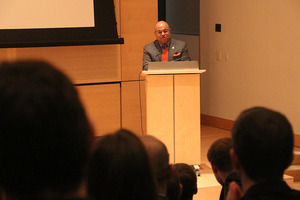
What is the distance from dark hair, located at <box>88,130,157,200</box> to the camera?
0.74 m

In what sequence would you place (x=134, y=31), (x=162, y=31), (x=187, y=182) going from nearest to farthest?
(x=187, y=182) < (x=162, y=31) < (x=134, y=31)

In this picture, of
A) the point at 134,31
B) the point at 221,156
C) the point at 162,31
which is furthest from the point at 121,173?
the point at 134,31

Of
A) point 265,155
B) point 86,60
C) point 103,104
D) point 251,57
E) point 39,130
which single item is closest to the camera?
point 39,130

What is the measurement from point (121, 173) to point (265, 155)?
53 cm

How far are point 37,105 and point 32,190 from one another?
151mm

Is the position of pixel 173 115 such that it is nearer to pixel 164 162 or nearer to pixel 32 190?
pixel 164 162

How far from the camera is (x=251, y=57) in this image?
243 inches

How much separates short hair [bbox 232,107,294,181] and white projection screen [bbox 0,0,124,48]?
4500 millimetres

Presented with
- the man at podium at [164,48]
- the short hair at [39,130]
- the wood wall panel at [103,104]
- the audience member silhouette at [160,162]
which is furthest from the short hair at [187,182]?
the wood wall panel at [103,104]

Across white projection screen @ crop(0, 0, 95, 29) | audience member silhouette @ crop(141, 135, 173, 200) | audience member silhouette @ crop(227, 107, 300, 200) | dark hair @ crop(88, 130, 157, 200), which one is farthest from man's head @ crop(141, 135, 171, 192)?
white projection screen @ crop(0, 0, 95, 29)

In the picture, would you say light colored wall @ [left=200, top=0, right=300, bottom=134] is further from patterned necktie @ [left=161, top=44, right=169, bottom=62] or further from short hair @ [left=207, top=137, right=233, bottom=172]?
short hair @ [left=207, top=137, right=233, bottom=172]

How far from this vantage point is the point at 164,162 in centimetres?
118

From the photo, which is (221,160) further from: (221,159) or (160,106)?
(160,106)

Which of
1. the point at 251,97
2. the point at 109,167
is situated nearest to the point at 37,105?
the point at 109,167
